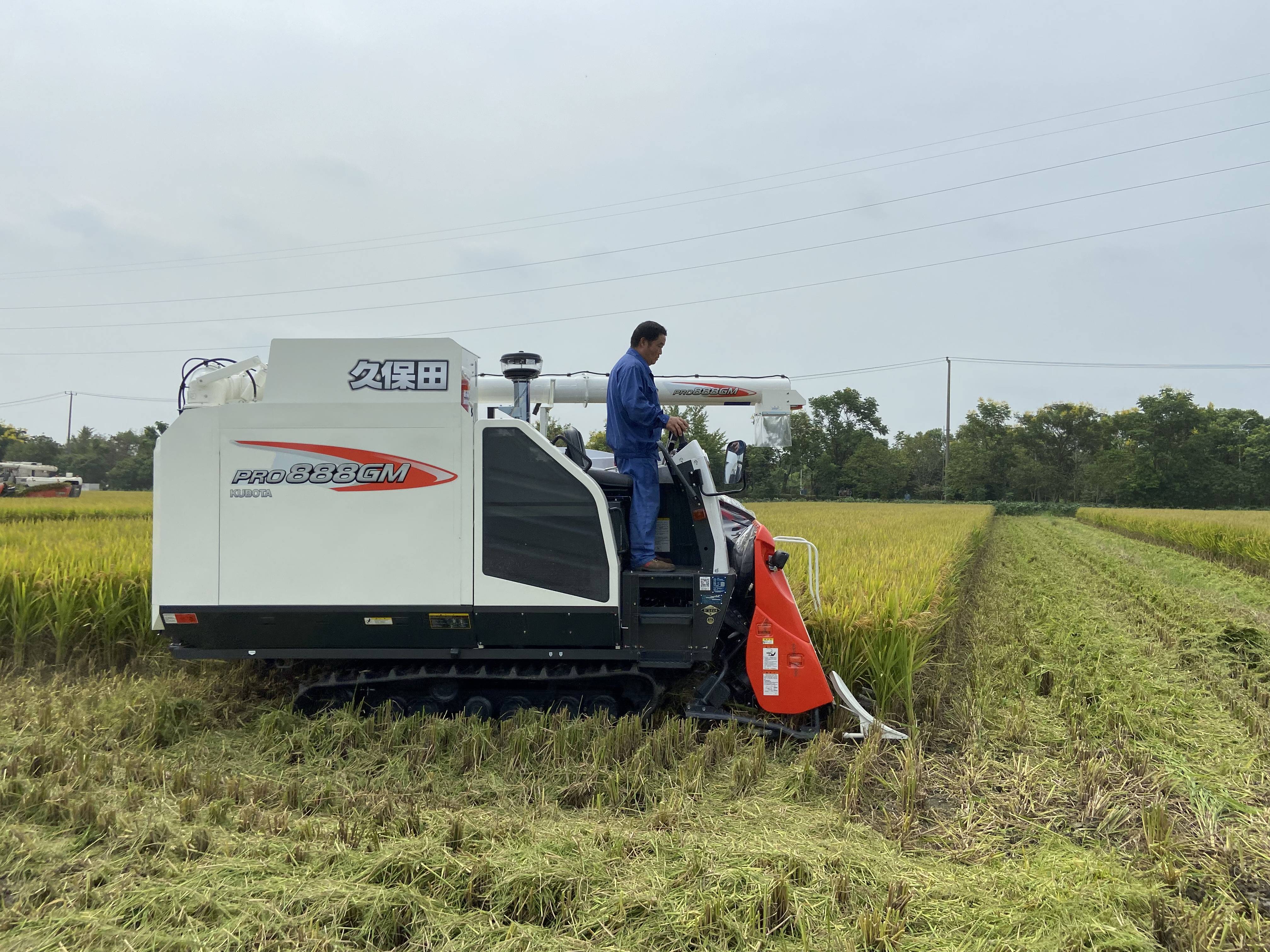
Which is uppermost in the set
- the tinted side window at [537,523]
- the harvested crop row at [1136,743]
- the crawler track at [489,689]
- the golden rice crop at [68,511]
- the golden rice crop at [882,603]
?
the tinted side window at [537,523]

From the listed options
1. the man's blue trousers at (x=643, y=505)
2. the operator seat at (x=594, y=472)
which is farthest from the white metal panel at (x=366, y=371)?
the man's blue trousers at (x=643, y=505)

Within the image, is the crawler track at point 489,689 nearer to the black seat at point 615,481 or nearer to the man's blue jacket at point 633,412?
the black seat at point 615,481

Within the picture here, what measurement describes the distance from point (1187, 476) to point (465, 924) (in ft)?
233

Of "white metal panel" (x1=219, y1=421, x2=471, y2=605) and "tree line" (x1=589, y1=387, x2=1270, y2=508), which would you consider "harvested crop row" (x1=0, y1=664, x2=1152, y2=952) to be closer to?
"white metal panel" (x1=219, y1=421, x2=471, y2=605)

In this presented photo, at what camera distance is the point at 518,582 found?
178 inches

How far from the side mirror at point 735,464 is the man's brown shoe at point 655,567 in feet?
2.11

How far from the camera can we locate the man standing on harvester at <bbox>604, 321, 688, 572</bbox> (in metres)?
4.73

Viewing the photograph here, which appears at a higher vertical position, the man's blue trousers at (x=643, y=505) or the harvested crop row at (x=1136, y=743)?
the man's blue trousers at (x=643, y=505)

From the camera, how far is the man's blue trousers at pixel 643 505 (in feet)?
15.6

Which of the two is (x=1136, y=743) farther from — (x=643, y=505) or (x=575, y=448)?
(x=575, y=448)

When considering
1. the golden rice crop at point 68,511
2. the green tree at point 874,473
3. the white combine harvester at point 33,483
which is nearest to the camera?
the golden rice crop at point 68,511

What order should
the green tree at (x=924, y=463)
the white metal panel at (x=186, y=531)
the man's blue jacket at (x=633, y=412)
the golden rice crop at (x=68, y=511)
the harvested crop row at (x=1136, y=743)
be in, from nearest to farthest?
1. the harvested crop row at (x=1136, y=743)
2. the white metal panel at (x=186, y=531)
3. the man's blue jacket at (x=633, y=412)
4. the golden rice crop at (x=68, y=511)
5. the green tree at (x=924, y=463)

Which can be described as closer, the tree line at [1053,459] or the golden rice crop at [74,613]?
the golden rice crop at [74,613]

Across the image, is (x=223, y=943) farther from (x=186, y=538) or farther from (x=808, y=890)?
(x=186, y=538)
